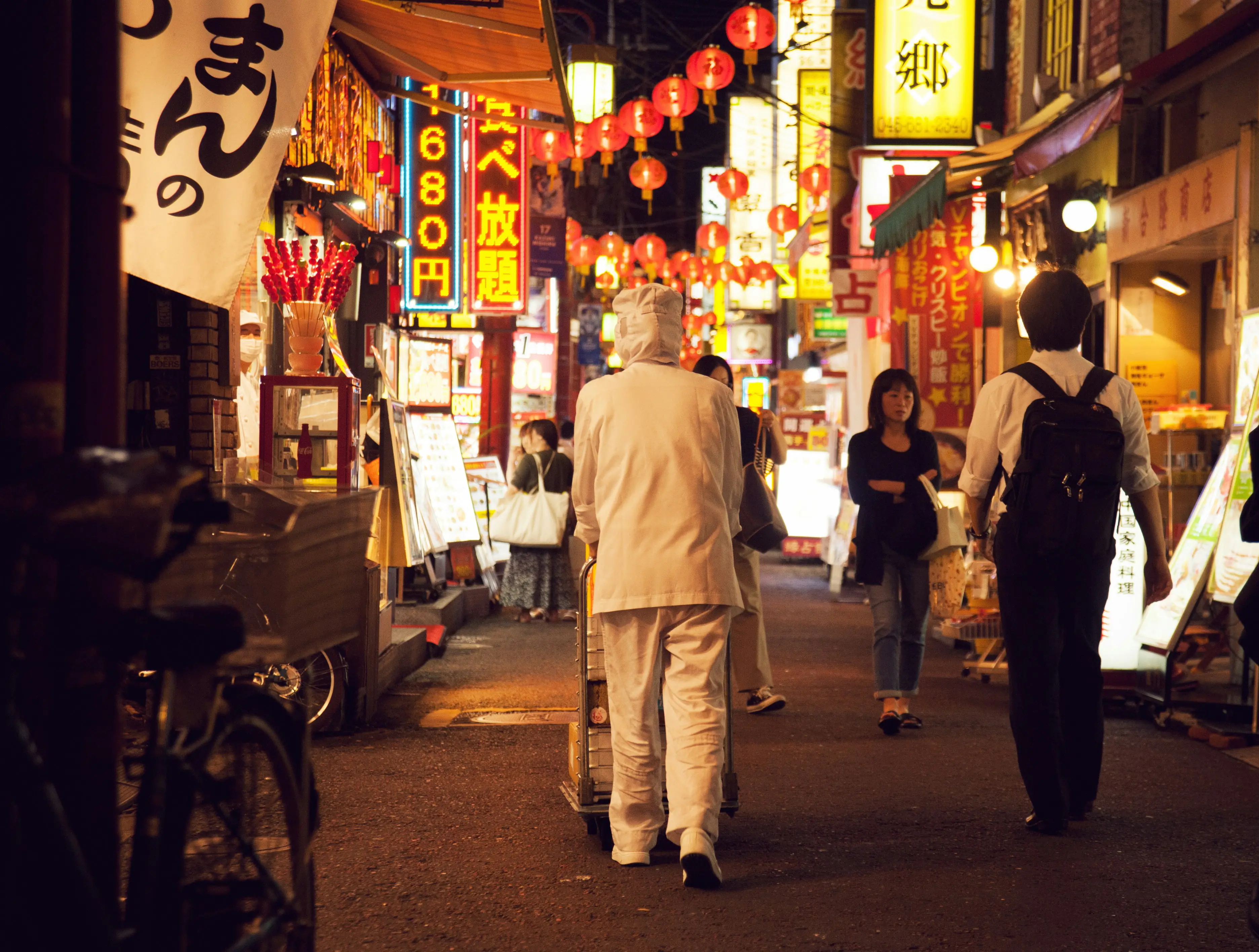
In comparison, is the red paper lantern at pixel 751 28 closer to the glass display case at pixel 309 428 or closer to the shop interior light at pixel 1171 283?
the shop interior light at pixel 1171 283

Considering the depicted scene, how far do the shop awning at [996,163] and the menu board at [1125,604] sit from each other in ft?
11.9

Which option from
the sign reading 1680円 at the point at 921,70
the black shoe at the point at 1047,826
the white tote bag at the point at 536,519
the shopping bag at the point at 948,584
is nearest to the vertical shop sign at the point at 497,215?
the white tote bag at the point at 536,519

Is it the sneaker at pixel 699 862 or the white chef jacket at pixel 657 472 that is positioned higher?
the white chef jacket at pixel 657 472

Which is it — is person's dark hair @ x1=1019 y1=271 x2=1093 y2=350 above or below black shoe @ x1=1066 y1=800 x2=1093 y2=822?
above

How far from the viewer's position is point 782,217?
27.4 metres

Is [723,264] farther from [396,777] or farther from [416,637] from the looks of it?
[396,777]

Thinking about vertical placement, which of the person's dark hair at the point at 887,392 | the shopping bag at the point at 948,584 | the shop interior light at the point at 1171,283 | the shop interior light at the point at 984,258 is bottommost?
the shopping bag at the point at 948,584

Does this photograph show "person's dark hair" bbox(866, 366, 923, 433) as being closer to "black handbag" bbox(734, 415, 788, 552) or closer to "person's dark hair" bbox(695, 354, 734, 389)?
"person's dark hair" bbox(695, 354, 734, 389)

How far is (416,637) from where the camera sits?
10.6 m

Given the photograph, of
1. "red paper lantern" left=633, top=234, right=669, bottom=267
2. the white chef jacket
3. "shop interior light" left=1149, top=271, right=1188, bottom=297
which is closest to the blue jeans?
the white chef jacket

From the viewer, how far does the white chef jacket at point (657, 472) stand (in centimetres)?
504

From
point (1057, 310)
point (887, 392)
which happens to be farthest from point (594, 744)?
point (887, 392)

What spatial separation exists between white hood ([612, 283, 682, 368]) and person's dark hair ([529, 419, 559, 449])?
28.7 ft

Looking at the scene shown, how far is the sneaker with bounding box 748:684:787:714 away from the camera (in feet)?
27.9
